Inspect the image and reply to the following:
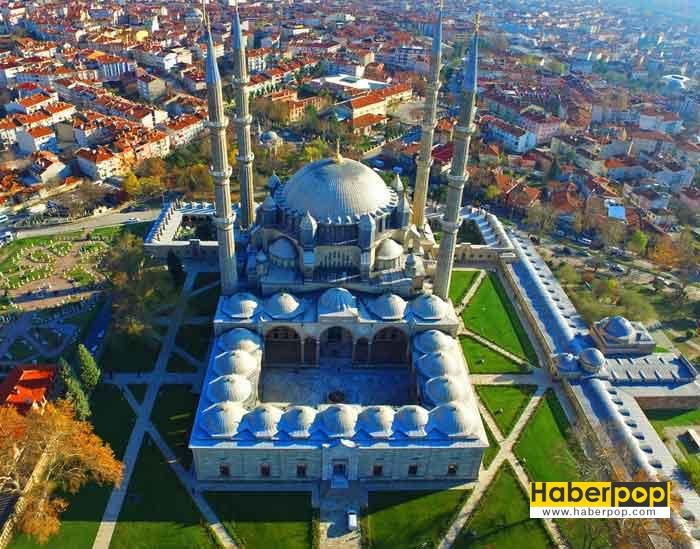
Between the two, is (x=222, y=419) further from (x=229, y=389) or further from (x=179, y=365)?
(x=179, y=365)

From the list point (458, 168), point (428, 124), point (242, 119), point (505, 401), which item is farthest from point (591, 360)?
point (242, 119)

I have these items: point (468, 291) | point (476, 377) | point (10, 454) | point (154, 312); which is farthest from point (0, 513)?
point (468, 291)

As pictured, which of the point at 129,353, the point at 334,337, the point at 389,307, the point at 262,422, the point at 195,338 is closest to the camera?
the point at 262,422

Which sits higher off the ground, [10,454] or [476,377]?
[10,454]

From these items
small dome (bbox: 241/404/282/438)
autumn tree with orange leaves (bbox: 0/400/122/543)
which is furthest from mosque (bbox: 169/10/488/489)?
autumn tree with orange leaves (bbox: 0/400/122/543)

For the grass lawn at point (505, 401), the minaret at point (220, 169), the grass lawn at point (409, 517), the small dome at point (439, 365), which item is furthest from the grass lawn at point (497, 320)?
the minaret at point (220, 169)

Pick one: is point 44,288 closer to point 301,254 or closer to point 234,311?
point 234,311

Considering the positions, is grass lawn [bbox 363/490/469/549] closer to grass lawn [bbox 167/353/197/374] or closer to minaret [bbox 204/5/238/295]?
grass lawn [bbox 167/353/197/374]
